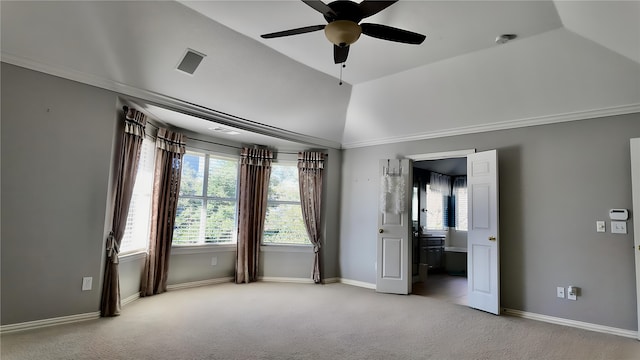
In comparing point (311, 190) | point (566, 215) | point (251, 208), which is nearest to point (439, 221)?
point (311, 190)

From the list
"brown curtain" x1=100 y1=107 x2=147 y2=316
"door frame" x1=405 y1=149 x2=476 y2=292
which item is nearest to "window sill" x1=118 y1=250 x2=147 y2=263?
"brown curtain" x1=100 y1=107 x2=147 y2=316

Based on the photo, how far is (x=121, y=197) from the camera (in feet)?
13.2

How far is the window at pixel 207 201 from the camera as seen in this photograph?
5.46 m

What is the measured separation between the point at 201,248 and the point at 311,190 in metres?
2.04

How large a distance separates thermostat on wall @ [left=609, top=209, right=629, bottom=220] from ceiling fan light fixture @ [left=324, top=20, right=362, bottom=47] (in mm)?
3542

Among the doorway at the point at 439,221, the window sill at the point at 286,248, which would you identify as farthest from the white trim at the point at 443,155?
the window sill at the point at 286,248

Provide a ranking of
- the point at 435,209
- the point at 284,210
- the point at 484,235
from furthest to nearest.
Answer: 1. the point at 435,209
2. the point at 284,210
3. the point at 484,235

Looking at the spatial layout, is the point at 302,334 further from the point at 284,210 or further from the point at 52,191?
the point at 284,210

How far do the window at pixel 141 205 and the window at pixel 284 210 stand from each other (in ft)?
6.45

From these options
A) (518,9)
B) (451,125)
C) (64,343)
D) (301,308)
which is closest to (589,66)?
(518,9)

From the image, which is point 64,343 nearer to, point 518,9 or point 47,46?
point 47,46

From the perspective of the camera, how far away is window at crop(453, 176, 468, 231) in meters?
8.36

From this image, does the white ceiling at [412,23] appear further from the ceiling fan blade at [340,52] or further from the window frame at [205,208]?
the window frame at [205,208]

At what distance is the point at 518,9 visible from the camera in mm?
3143
